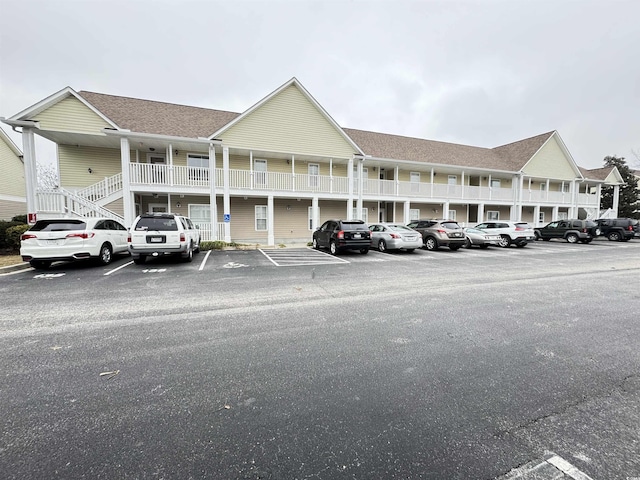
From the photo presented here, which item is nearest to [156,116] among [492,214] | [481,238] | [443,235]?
[443,235]

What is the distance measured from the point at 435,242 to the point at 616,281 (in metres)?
7.86

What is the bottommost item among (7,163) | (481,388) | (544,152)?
(481,388)

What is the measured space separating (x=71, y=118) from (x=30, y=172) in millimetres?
3210

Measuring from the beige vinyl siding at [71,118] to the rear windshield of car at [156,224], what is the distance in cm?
798

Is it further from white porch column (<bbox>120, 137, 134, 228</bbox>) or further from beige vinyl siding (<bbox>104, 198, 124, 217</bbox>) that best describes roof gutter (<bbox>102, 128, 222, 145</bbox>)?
beige vinyl siding (<bbox>104, 198, 124, 217</bbox>)

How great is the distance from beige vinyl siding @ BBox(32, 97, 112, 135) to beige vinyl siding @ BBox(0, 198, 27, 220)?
1121cm

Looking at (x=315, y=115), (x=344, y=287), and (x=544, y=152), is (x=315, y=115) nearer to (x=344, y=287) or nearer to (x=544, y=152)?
(x=344, y=287)

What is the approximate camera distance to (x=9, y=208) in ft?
68.9

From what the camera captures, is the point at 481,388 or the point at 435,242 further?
the point at 435,242

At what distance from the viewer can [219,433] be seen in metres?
2.27

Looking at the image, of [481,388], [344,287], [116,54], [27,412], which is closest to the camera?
[27,412]

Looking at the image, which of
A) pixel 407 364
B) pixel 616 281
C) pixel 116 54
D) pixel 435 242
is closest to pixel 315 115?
pixel 435 242

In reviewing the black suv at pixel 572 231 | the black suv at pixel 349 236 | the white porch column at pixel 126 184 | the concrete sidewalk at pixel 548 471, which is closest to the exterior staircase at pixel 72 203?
the white porch column at pixel 126 184

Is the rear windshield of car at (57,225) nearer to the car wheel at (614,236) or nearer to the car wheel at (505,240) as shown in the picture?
the car wheel at (505,240)
